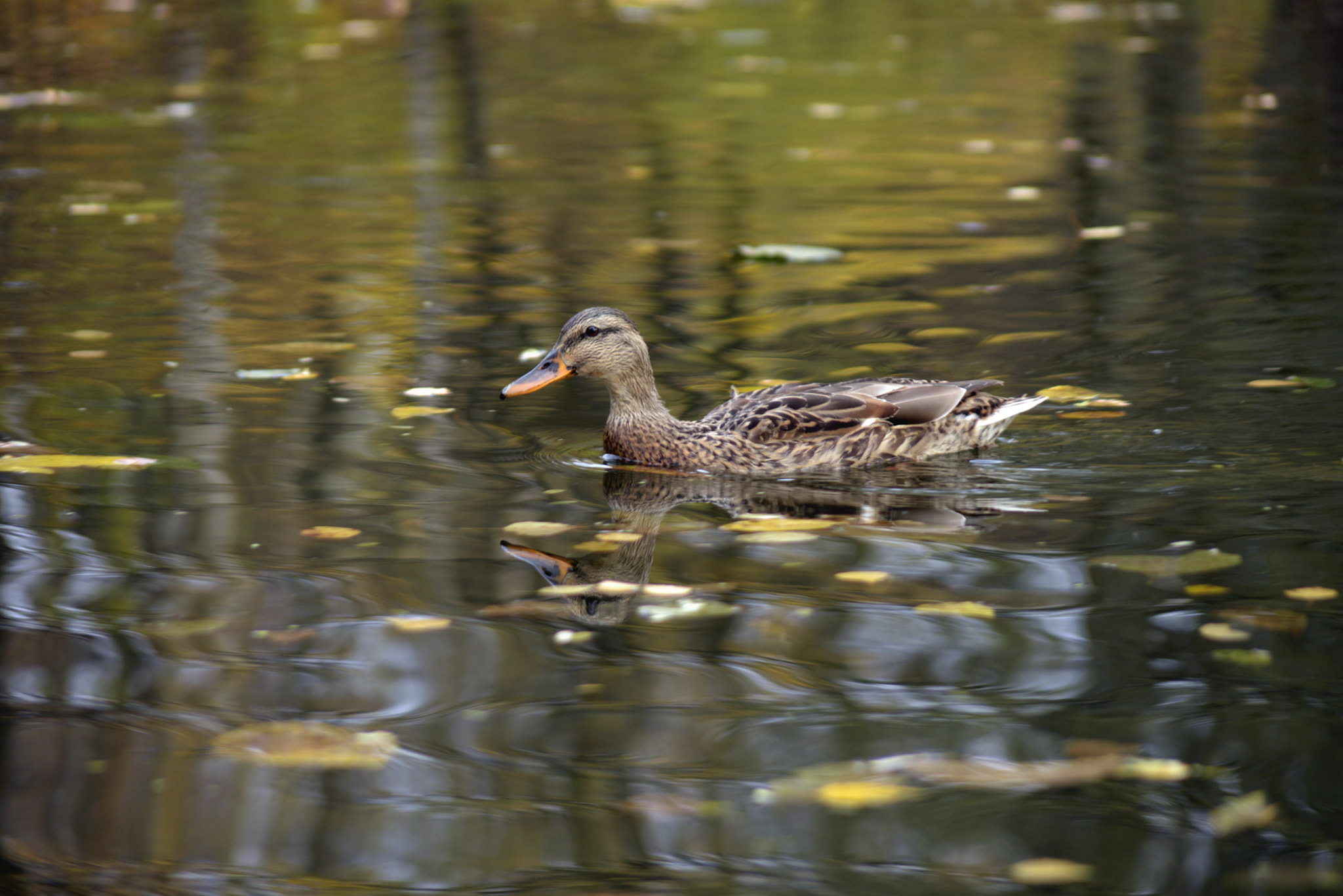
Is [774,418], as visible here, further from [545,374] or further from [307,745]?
[307,745]

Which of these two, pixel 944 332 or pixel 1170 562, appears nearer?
pixel 1170 562

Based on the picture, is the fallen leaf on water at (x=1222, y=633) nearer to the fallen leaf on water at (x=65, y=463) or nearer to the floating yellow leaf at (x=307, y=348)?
the fallen leaf on water at (x=65, y=463)

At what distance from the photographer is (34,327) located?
899cm

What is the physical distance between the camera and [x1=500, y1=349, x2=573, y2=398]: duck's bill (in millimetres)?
6664

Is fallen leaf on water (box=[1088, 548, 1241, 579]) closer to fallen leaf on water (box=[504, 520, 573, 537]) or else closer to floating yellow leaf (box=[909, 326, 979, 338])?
fallen leaf on water (box=[504, 520, 573, 537])

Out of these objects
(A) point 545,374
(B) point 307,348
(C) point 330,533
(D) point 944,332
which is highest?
(A) point 545,374

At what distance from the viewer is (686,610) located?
489 cm

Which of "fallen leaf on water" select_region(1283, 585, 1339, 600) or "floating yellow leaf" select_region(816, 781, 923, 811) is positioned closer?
"floating yellow leaf" select_region(816, 781, 923, 811)

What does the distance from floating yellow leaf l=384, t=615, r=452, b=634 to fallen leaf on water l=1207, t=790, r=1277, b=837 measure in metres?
2.23

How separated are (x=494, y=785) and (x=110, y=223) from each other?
929 centimetres

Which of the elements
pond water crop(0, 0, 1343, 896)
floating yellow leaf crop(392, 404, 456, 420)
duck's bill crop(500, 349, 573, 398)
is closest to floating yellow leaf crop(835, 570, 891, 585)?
pond water crop(0, 0, 1343, 896)

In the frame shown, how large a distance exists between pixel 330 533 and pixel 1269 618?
10.0 ft

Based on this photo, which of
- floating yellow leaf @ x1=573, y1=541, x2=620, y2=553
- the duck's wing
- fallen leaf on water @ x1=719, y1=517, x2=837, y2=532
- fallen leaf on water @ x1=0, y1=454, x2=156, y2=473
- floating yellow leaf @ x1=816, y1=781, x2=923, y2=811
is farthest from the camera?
the duck's wing

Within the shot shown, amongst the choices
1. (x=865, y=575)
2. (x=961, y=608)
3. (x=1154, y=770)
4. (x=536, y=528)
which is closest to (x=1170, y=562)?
(x=961, y=608)
